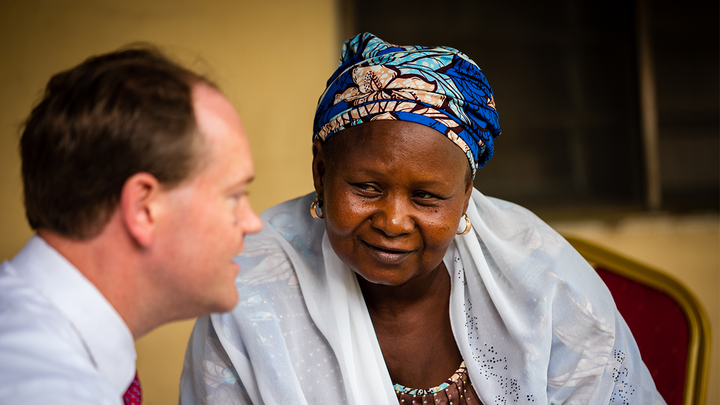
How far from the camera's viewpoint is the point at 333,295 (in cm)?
166

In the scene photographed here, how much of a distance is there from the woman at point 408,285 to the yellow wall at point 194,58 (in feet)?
3.97

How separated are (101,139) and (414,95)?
783mm

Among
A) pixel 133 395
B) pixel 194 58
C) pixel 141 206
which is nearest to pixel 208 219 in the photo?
pixel 141 206

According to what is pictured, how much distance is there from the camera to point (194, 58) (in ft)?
8.95

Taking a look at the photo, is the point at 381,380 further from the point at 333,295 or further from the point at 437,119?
the point at 437,119

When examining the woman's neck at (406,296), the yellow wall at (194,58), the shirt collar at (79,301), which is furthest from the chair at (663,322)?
the shirt collar at (79,301)

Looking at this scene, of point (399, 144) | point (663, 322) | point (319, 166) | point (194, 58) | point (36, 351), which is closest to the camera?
point (36, 351)

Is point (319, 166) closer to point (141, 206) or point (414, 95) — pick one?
point (414, 95)

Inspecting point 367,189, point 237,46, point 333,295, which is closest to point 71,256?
point 367,189

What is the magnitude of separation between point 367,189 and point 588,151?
2247mm

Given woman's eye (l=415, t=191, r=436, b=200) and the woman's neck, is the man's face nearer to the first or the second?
woman's eye (l=415, t=191, r=436, b=200)

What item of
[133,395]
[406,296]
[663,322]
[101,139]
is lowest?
[663,322]

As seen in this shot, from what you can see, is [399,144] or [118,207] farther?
[399,144]

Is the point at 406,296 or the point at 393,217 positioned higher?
the point at 393,217
